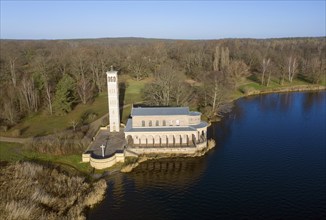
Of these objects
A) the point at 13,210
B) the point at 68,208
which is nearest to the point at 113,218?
the point at 68,208

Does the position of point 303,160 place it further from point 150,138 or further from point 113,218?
point 113,218

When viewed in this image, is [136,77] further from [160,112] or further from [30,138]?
[30,138]

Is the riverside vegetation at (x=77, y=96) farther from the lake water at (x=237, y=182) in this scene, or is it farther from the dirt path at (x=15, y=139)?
the lake water at (x=237, y=182)

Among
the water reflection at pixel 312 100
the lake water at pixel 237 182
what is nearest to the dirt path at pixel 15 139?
the lake water at pixel 237 182

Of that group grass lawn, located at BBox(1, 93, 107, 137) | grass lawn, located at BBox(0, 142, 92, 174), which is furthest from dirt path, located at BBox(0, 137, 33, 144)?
grass lawn, located at BBox(0, 142, 92, 174)

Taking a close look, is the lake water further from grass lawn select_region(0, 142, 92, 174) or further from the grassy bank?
grass lawn select_region(0, 142, 92, 174)

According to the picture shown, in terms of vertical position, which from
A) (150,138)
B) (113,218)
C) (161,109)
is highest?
(161,109)

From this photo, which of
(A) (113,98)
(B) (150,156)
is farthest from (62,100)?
(B) (150,156)
